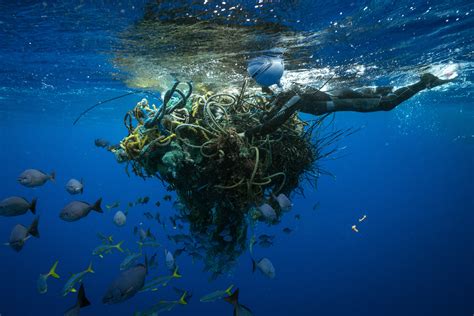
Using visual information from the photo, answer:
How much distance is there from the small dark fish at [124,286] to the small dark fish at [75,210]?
226cm

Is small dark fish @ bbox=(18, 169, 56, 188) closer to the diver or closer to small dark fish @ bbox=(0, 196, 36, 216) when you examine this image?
small dark fish @ bbox=(0, 196, 36, 216)

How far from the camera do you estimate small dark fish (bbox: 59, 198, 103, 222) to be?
231 inches

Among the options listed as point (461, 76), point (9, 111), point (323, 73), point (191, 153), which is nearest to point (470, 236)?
point (461, 76)

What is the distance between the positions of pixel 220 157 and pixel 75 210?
3579mm

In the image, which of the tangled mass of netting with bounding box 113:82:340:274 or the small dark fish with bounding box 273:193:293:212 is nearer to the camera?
the tangled mass of netting with bounding box 113:82:340:274

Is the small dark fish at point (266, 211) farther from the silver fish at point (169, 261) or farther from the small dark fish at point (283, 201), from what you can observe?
the silver fish at point (169, 261)

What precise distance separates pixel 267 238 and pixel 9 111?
3650 centimetres

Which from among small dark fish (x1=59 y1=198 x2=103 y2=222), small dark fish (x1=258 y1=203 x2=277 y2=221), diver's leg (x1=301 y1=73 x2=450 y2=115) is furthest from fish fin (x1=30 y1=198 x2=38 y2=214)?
diver's leg (x1=301 y1=73 x2=450 y2=115)

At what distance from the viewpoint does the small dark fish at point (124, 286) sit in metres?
4.09

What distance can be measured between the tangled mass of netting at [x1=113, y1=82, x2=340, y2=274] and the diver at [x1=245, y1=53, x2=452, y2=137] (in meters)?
0.18

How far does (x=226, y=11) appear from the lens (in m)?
7.02

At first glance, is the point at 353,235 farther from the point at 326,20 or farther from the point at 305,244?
the point at 326,20

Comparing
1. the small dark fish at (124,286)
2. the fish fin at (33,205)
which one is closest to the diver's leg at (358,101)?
the small dark fish at (124,286)

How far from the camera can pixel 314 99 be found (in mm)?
5484
